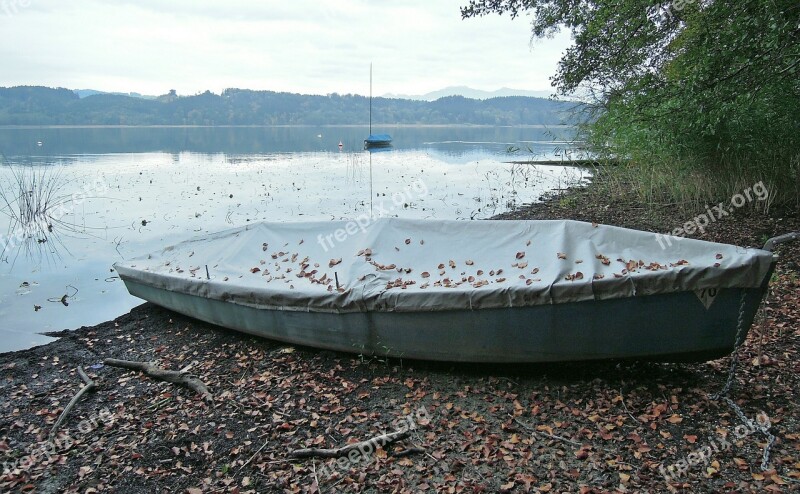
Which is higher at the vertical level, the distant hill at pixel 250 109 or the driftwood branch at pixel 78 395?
the distant hill at pixel 250 109

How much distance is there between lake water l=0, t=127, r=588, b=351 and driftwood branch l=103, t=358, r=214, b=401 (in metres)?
1.84

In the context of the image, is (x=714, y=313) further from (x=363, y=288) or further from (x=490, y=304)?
(x=363, y=288)

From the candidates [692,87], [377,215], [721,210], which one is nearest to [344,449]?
[692,87]

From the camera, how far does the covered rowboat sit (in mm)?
3873

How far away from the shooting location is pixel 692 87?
6.75 m

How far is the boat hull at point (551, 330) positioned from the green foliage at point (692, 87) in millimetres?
3538

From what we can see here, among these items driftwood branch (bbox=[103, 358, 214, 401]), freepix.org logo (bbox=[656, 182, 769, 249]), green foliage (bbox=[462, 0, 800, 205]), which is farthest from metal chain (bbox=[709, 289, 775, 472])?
freepix.org logo (bbox=[656, 182, 769, 249])

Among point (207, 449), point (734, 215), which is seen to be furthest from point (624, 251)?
point (734, 215)

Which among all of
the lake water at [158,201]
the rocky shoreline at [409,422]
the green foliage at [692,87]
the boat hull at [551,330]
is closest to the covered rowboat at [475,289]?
the boat hull at [551,330]

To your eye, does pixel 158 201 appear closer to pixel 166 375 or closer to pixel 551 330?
pixel 166 375

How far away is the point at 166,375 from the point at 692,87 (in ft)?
22.8

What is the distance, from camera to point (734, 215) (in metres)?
9.10

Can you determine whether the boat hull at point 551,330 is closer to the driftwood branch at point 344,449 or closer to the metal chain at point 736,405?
the metal chain at point 736,405

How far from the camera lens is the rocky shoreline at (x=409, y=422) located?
3389 mm
